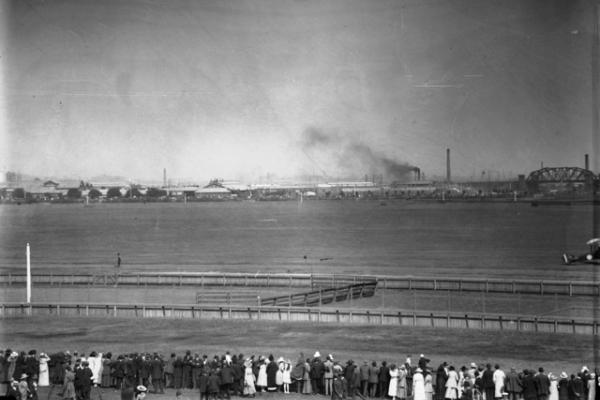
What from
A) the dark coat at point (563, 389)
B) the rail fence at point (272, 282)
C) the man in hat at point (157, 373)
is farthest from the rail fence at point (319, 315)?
the man in hat at point (157, 373)

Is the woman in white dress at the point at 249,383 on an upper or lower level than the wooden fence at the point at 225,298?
lower

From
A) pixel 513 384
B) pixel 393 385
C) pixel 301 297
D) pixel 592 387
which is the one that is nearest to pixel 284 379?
pixel 393 385

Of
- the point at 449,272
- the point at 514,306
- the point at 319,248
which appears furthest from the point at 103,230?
the point at 514,306

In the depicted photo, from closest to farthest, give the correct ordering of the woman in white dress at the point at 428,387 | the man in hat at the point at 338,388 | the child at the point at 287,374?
the woman in white dress at the point at 428,387 < the man in hat at the point at 338,388 < the child at the point at 287,374

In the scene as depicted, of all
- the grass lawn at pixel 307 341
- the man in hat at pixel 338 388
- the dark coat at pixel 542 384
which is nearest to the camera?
the dark coat at pixel 542 384

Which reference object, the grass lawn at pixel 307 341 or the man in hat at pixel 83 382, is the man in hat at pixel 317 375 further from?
the man in hat at pixel 83 382

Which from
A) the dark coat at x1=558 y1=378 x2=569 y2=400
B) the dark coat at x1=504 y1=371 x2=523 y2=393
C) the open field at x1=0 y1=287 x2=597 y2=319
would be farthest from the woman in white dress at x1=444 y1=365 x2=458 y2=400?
the open field at x1=0 y1=287 x2=597 y2=319

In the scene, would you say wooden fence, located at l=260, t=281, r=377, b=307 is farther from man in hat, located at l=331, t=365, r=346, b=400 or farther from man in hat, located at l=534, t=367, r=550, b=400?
man in hat, located at l=534, t=367, r=550, b=400
